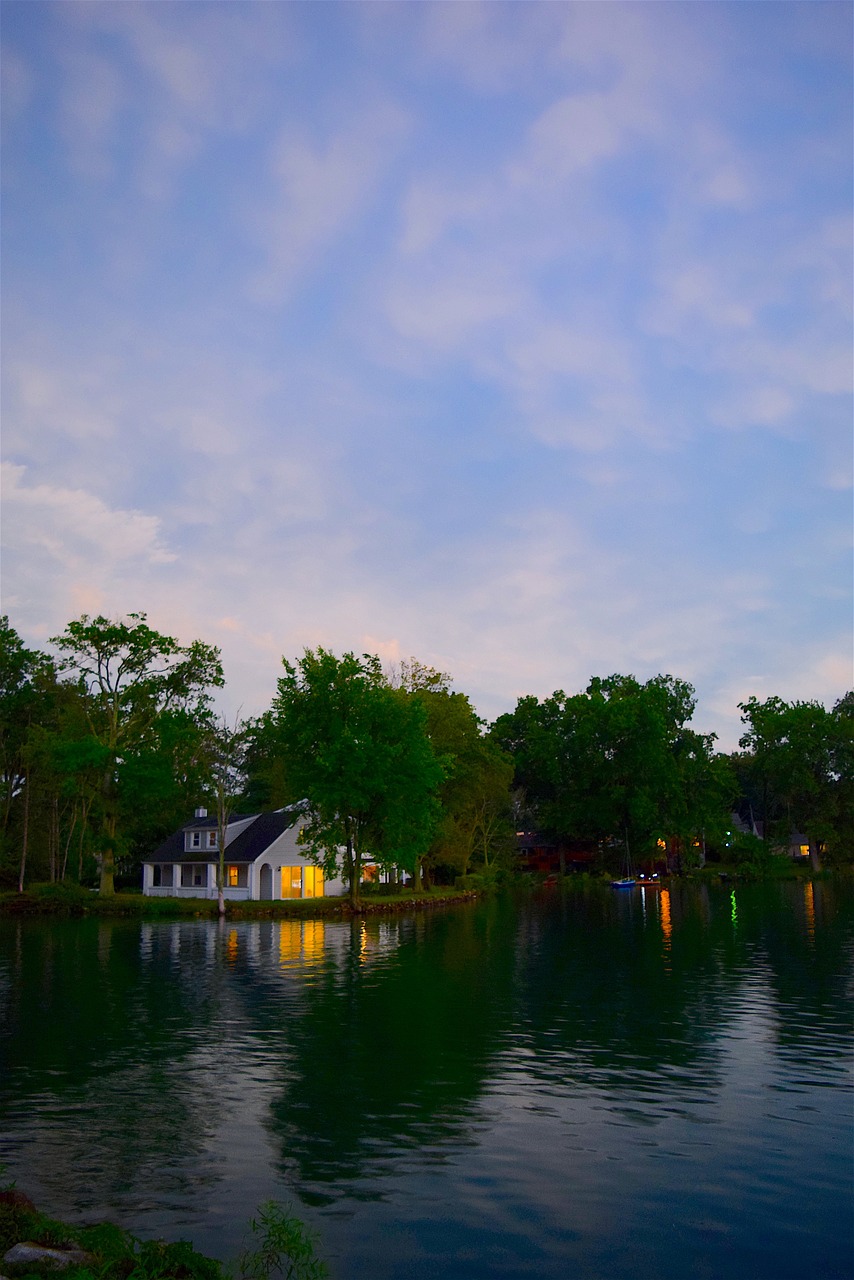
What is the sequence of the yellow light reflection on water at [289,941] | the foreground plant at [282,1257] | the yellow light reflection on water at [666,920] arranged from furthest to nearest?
the yellow light reflection on water at [666,920] → the yellow light reflection on water at [289,941] → the foreground plant at [282,1257]

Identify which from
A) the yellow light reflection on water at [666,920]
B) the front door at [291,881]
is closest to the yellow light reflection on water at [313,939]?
the front door at [291,881]

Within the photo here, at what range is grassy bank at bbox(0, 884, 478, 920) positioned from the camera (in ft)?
222

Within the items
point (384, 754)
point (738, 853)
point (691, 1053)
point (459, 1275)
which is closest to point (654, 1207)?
point (459, 1275)

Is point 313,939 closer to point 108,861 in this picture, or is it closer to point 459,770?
point 108,861

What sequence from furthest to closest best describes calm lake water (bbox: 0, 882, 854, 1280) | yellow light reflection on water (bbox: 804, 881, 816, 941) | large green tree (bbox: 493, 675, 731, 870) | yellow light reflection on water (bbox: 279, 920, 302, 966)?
large green tree (bbox: 493, 675, 731, 870), yellow light reflection on water (bbox: 804, 881, 816, 941), yellow light reflection on water (bbox: 279, 920, 302, 966), calm lake water (bbox: 0, 882, 854, 1280)

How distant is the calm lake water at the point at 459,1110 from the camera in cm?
1206

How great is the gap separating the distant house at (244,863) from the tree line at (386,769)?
3088 mm

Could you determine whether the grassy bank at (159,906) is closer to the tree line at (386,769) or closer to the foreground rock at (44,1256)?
the tree line at (386,769)

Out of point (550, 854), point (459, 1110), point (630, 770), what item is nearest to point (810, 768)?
point (630, 770)

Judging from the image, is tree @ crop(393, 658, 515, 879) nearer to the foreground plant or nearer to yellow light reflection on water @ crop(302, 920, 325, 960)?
yellow light reflection on water @ crop(302, 920, 325, 960)

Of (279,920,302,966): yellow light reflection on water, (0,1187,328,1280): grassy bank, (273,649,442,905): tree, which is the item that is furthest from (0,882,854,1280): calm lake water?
(273,649,442,905): tree

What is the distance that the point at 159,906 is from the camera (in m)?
69.7

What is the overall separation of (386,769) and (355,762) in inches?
93.3

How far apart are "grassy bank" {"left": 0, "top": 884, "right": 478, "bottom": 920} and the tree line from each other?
122 inches
